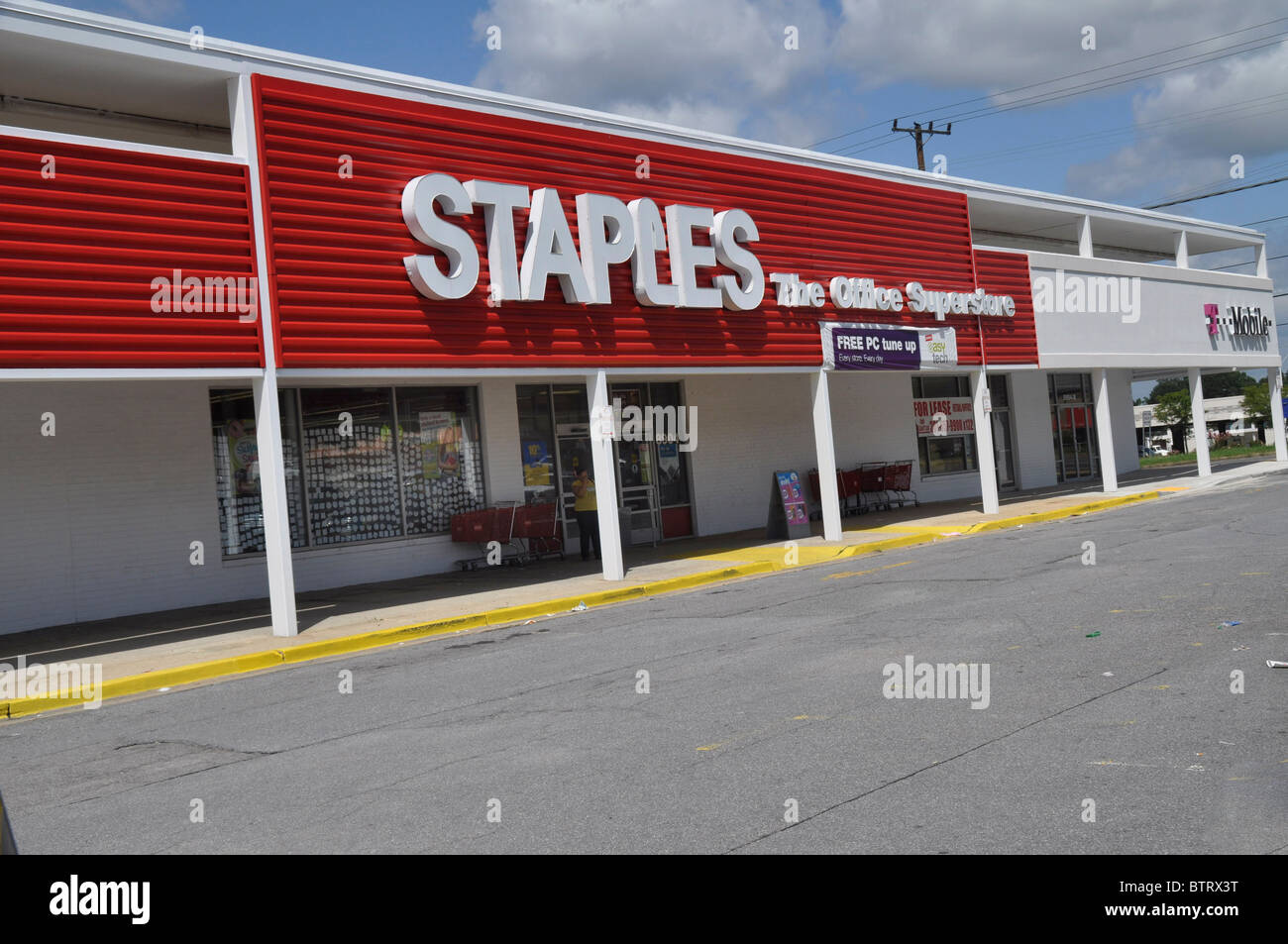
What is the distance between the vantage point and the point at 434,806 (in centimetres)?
619

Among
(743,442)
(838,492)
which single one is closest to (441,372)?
(743,442)

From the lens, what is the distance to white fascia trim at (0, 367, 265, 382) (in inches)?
463

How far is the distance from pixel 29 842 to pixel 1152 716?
20.9ft

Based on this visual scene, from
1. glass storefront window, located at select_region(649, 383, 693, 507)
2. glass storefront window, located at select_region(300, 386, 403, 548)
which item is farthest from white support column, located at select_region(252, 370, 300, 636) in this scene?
glass storefront window, located at select_region(649, 383, 693, 507)

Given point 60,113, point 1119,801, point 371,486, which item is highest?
point 60,113

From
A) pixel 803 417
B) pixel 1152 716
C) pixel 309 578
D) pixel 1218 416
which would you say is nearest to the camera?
pixel 1152 716

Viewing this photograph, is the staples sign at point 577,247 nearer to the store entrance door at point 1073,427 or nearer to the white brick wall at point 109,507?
the white brick wall at point 109,507

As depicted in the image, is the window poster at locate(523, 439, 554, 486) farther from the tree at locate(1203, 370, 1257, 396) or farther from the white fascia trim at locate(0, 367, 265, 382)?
the tree at locate(1203, 370, 1257, 396)

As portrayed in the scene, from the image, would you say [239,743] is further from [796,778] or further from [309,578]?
[309,578]

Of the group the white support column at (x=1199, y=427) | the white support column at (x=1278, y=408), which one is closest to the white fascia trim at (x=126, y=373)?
the white support column at (x=1199, y=427)

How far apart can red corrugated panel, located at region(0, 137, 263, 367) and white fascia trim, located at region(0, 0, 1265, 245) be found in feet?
4.32

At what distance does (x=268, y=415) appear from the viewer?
13.6 m

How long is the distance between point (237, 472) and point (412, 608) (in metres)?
4.00
